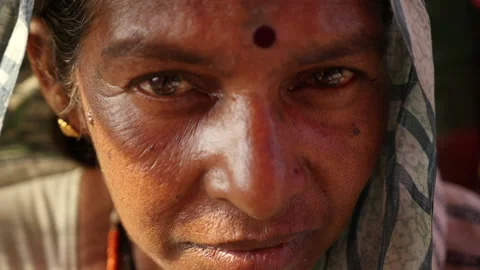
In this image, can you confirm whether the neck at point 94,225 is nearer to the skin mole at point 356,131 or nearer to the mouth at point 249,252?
the mouth at point 249,252

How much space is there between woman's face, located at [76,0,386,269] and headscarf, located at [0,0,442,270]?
0.11 feet

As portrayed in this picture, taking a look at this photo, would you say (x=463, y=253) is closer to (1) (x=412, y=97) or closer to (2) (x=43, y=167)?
(1) (x=412, y=97)

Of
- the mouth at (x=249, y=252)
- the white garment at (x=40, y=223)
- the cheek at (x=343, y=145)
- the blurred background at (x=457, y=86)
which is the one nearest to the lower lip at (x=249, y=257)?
the mouth at (x=249, y=252)

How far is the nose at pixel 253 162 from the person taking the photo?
2.85ft

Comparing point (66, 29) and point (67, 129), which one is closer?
point (66, 29)

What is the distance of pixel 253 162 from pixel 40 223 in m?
0.68

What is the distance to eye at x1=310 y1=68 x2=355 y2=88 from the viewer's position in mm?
976

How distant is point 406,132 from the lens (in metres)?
1.03

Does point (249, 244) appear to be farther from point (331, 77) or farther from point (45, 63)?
point (45, 63)

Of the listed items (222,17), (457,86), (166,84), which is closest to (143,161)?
(166,84)

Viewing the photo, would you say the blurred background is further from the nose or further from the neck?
the nose

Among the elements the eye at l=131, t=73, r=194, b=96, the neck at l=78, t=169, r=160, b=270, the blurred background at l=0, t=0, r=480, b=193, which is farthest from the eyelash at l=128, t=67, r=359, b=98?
the blurred background at l=0, t=0, r=480, b=193

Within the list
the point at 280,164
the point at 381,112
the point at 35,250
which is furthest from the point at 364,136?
the point at 35,250

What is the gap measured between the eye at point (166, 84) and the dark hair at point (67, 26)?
0.45ft
